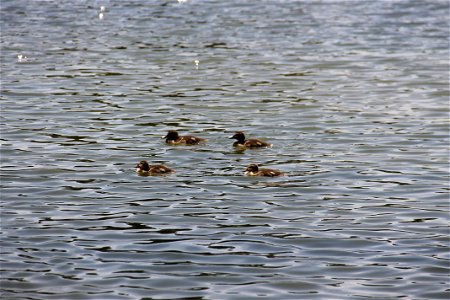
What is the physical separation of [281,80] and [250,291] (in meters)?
12.8

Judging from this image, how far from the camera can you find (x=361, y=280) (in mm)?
10828

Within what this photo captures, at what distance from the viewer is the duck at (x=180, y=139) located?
16.8 metres

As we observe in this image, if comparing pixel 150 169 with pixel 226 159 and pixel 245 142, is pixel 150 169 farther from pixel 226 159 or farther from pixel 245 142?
pixel 245 142

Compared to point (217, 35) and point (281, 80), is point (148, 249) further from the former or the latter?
point (217, 35)

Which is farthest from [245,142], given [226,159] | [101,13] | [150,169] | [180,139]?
[101,13]

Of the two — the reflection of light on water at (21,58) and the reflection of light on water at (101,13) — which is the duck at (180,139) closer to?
the reflection of light on water at (21,58)

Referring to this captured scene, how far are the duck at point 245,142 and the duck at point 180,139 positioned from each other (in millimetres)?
554

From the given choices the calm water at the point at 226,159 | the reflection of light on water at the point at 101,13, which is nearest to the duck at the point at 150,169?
the calm water at the point at 226,159

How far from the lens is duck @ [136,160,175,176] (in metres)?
14.8

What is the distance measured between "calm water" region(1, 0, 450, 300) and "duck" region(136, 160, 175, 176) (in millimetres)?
158

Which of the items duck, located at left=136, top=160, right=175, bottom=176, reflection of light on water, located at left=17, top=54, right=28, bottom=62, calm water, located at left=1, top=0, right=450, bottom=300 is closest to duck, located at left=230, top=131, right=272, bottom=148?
calm water, located at left=1, top=0, right=450, bottom=300

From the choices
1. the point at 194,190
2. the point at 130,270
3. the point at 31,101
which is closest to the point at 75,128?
the point at 31,101

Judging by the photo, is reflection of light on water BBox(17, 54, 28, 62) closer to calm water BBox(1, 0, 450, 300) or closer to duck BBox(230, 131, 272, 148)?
calm water BBox(1, 0, 450, 300)

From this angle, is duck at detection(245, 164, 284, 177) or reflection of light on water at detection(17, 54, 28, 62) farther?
reflection of light on water at detection(17, 54, 28, 62)
